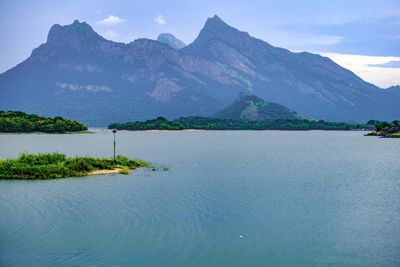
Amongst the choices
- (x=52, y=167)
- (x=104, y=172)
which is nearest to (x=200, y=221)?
(x=104, y=172)

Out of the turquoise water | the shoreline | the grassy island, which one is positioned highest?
the grassy island

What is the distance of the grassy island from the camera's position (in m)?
71.6

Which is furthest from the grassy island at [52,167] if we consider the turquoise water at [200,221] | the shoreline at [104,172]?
the turquoise water at [200,221]

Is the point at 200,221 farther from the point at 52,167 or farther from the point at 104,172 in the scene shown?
the point at 52,167

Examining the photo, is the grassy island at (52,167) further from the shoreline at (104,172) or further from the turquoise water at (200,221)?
the turquoise water at (200,221)

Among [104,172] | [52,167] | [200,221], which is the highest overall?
[52,167]

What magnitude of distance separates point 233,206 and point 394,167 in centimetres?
5929

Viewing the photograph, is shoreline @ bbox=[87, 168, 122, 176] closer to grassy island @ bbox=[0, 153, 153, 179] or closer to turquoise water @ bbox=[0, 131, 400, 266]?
grassy island @ bbox=[0, 153, 153, 179]

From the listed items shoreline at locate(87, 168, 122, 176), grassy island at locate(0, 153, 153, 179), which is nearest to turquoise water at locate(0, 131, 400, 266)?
grassy island at locate(0, 153, 153, 179)

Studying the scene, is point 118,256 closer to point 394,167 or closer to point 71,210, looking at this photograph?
point 71,210

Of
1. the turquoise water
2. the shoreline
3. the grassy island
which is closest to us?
the turquoise water

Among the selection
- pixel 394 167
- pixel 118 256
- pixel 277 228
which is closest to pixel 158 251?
pixel 118 256

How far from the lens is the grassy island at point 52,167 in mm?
71625

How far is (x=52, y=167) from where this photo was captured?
7350 centimetres
